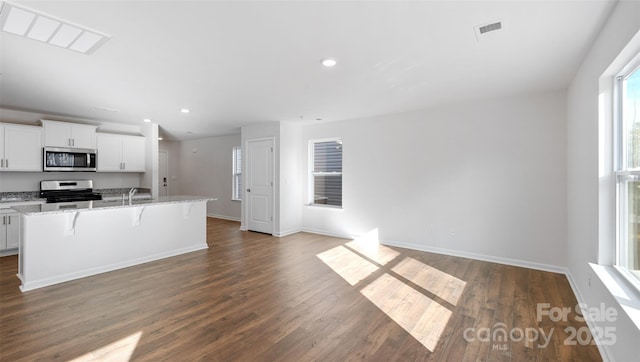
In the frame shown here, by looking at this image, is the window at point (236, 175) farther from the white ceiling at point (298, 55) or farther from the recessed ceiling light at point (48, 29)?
the recessed ceiling light at point (48, 29)

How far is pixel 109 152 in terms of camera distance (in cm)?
573

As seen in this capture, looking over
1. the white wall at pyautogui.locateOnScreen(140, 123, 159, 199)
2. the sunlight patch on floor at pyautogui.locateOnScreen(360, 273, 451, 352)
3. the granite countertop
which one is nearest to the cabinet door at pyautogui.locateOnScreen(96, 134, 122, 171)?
the white wall at pyautogui.locateOnScreen(140, 123, 159, 199)

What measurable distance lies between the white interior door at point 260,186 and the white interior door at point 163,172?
12.2 feet

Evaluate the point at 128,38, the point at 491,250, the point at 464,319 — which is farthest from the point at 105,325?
the point at 491,250

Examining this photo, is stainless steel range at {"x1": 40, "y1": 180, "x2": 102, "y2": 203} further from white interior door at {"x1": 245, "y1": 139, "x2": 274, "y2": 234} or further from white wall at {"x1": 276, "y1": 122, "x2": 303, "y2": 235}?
white wall at {"x1": 276, "y1": 122, "x2": 303, "y2": 235}

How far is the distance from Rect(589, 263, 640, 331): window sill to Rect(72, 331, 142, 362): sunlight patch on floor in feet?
10.4

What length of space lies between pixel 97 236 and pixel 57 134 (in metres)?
2.72

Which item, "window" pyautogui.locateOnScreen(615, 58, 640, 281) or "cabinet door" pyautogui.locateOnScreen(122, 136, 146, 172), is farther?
"cabinet door" pyautogui.locateOnScreen(122, 136, 146, 172)

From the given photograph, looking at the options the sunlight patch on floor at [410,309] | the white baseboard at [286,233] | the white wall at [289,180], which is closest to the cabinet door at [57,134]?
the white wall at [289,180]

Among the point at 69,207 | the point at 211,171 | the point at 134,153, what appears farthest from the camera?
the point at 211,171

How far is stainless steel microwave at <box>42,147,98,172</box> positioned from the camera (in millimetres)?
4945

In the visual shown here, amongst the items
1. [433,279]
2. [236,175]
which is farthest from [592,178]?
[236,175]

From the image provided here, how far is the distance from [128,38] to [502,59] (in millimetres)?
3417

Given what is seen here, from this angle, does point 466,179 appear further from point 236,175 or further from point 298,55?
point 236,175
